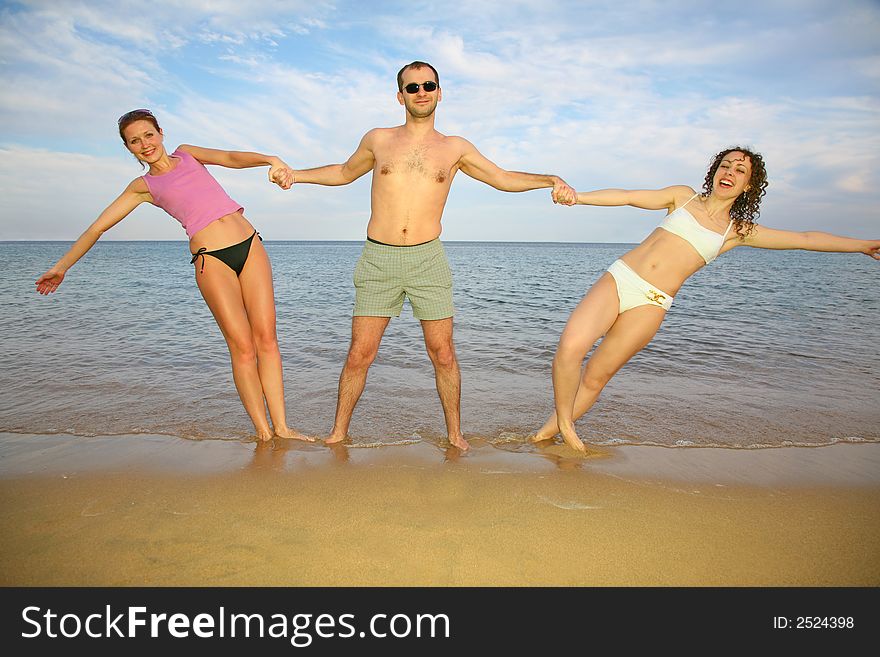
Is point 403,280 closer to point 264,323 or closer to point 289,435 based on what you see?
point 264,323

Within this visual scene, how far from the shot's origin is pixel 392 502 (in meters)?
3.29

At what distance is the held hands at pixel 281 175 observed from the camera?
169 inches

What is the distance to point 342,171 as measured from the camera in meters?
4.56

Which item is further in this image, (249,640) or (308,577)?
(308,577)

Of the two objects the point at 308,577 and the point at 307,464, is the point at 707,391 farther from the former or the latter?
the point at 308,577

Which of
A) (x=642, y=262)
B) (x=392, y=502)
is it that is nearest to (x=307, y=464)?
(x=392, y=502)

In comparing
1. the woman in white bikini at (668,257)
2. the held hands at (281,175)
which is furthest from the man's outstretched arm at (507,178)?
the held hands at (281,175)

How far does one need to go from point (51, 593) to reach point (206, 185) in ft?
9.45

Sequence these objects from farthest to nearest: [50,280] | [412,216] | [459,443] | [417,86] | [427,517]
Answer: [459,443]
[412,216]
[50,280]
[417,86]
[427,517]

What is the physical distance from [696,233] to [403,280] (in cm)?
224

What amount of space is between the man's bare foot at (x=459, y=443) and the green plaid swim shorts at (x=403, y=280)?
3.33 feet

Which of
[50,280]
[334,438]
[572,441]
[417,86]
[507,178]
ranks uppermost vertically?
[417,86]

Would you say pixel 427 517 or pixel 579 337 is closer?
pixel 427 517

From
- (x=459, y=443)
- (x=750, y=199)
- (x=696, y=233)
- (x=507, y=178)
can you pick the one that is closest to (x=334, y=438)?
(x=459, y=443)
